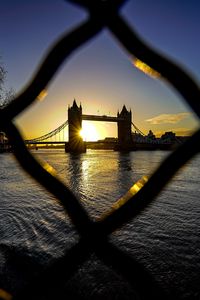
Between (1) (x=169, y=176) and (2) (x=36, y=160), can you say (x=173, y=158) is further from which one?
(2) (x=36, y=160)

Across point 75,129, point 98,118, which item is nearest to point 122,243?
point 75,129

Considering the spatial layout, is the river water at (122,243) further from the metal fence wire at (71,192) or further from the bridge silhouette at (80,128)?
the bridge silhouette at (80,128)

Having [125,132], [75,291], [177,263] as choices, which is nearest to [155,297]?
[75,291]

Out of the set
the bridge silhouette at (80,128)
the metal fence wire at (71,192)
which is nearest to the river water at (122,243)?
the metal fence wire at (71,192)

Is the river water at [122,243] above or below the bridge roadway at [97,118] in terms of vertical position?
below

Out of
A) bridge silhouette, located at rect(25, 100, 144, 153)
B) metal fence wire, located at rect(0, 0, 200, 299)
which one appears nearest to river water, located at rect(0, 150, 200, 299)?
metal fence wire, located at rect(0, 0, 200, 299)

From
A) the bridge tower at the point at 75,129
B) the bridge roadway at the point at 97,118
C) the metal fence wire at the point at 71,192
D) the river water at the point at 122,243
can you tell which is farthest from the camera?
the bridge roadway at the point at 97,118
